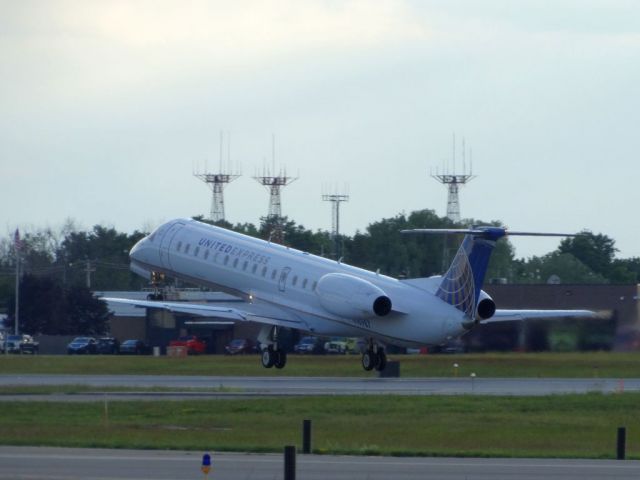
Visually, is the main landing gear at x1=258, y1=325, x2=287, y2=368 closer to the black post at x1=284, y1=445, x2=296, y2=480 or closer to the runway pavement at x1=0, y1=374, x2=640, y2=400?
the runway pavement at x1=0, y1=374, x2=640, y2=400

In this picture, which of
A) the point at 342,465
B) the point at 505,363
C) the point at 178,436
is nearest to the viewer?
the point at 342,465

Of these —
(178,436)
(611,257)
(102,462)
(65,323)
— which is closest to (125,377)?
(178,436)

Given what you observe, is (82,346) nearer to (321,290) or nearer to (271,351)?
(271,351)

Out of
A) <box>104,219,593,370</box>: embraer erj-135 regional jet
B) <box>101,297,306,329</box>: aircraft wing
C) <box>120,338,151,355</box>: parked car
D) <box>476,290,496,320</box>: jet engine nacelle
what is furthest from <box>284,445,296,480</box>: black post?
<box>120,338,151,355</box>: parked car

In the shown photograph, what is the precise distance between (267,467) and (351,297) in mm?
25765

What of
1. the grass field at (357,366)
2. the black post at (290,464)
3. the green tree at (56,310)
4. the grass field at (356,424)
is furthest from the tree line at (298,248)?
the black post at (290,464)

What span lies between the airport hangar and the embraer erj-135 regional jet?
3778 millimetres

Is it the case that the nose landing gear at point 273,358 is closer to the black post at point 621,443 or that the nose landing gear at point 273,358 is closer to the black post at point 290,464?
the black post at point 621,443

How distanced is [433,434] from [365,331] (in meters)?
19.8

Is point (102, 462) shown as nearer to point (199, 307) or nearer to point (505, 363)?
point (199, 307)

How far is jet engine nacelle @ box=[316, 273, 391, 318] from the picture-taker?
4794cm

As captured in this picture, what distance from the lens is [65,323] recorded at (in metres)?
90.5

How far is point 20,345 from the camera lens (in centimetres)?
8475

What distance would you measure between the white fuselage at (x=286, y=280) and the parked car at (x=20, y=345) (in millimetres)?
26500
